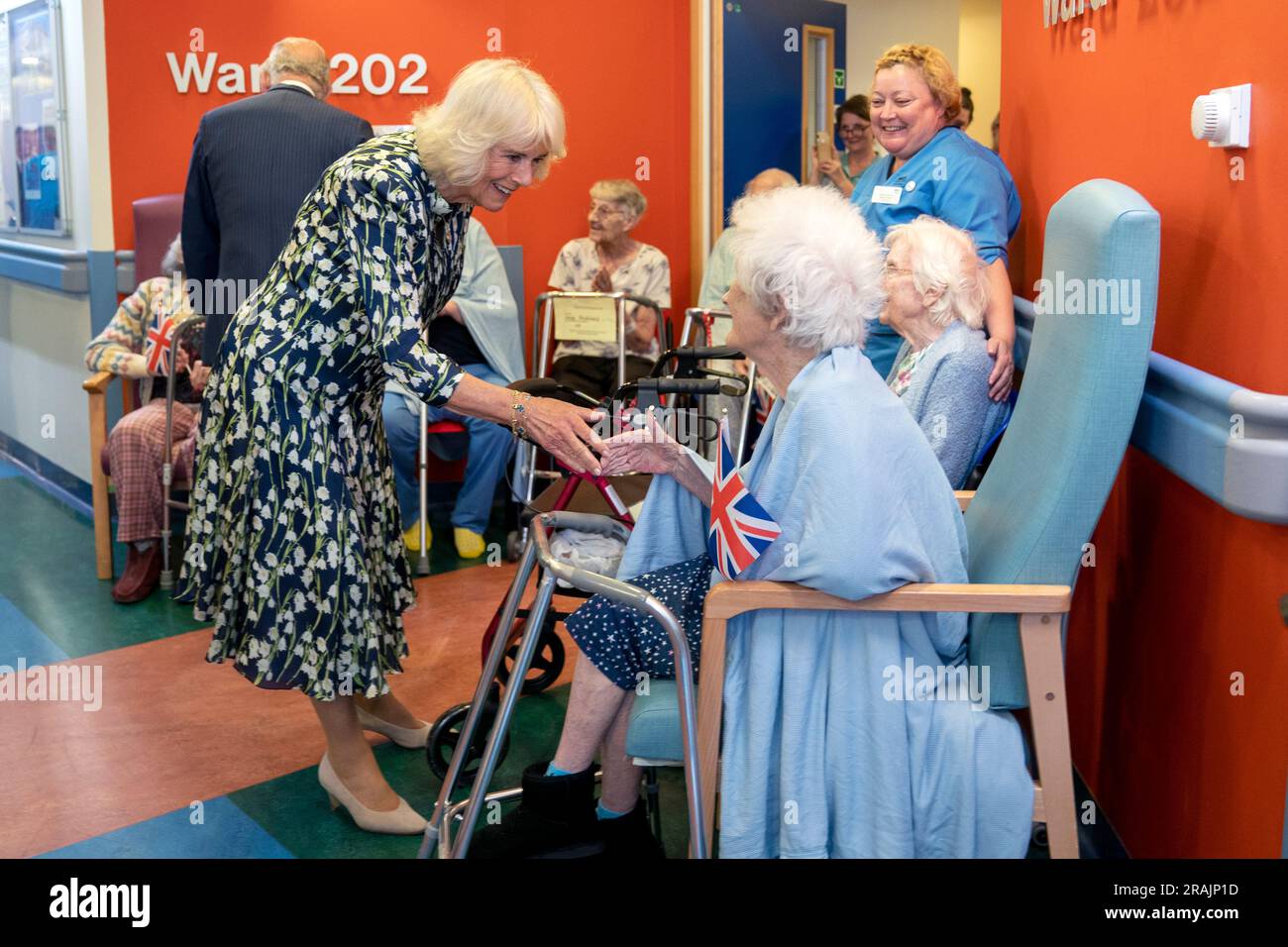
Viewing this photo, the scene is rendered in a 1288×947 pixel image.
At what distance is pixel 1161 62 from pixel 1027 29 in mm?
1234

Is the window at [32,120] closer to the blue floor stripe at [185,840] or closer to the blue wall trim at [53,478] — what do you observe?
the blue wall trim at [53,478]

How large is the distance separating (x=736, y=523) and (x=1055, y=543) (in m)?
0.49

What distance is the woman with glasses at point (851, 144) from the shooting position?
5430mm

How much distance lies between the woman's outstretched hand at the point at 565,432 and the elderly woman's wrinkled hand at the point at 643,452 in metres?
0.02

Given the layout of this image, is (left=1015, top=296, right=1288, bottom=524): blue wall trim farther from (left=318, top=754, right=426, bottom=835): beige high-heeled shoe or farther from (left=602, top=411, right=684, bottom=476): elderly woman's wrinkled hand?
(left=318, top=754, right=426, bottom=835): beige high-heeled shoe

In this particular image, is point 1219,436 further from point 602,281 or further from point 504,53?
point 504,53

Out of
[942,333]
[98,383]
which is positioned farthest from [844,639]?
[98,383]

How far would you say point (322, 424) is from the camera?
244 cm

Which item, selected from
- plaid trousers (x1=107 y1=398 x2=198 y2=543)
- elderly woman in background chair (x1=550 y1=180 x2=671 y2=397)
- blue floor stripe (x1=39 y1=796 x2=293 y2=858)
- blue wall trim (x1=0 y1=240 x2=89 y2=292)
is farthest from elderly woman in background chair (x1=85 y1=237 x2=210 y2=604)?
blue floor stripe (x1=39 y1=796 x2=293 y2=858)

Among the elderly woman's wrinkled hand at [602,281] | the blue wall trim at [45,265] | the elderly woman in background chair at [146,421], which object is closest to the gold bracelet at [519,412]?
the elderly woman in background chair at [146,421]

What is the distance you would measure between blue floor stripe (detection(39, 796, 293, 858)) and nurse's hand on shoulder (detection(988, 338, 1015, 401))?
1732mm

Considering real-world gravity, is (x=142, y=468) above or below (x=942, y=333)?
below

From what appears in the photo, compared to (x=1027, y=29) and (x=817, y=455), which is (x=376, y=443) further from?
(x=1027, y=29)
